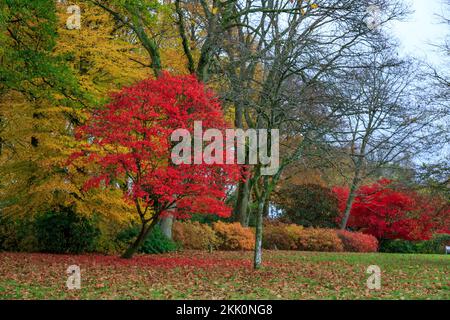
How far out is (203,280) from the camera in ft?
38.1

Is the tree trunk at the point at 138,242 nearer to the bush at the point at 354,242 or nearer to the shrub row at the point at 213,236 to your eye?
the shrub row at the point at 213,236

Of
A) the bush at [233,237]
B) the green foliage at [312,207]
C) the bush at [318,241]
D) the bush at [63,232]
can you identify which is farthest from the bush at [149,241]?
the green foliage at [312,207]

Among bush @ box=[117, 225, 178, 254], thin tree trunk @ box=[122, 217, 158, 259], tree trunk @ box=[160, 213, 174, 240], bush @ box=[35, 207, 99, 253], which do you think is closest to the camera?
thin tree trunk @ box=[122, 217, 158, 259]

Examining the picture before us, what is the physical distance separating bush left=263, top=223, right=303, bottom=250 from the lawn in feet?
31.4

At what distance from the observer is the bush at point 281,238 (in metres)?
25.3

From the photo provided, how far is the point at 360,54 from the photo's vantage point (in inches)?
600

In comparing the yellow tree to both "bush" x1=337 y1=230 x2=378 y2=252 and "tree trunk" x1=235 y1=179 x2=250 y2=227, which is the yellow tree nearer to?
"tree trunk" x1=235 y1=179 x2=250 y2=227

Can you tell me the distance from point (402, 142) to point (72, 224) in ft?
58.4

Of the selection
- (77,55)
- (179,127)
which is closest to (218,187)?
(179,127)

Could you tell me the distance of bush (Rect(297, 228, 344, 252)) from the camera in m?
25.5

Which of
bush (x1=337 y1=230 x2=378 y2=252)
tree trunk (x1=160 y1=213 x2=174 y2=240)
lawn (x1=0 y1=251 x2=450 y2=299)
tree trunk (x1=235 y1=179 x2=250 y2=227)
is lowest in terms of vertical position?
lawn (x1=0 y1=251 x2=450 y2=299)

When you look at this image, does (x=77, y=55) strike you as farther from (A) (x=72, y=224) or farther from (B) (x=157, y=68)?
(A) (x=72, y=224)

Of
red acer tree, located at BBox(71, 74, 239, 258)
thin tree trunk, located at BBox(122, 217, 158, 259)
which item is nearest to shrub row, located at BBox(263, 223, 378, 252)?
thin tree trunk, located at BBox(122, 217, 158, 259)

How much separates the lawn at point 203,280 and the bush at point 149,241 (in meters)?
2.83
